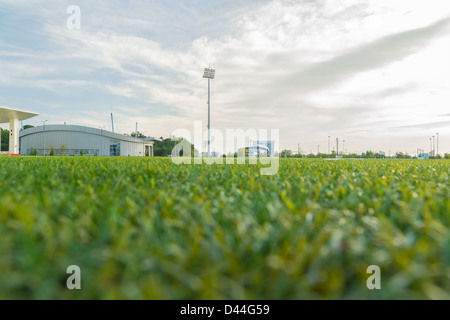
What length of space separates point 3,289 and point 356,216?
1.62 meters

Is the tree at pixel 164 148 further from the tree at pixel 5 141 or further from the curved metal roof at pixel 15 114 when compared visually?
the tree at pixel 5 141

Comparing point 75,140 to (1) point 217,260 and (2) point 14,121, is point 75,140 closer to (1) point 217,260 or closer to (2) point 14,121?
(2) point 14,121

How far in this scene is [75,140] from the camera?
40.9 meters

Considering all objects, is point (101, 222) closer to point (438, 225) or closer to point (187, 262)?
point (187, 262)

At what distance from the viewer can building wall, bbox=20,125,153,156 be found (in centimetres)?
4038

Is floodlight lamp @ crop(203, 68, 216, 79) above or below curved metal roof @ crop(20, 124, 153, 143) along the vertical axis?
above

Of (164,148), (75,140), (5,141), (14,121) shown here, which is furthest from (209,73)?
(5,141)

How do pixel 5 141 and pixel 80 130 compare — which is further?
pixel 5 141

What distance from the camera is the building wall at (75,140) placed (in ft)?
132

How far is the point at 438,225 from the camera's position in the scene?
4.15ft

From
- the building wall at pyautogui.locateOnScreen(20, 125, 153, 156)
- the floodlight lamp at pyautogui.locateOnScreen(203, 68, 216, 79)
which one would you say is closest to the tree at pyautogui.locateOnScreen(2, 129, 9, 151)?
the building wall at pyautogui.locateOnScreen(20, 125, 153, 156)

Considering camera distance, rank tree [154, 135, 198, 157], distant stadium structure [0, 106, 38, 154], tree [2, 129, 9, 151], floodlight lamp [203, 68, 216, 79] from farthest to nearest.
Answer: tree [2, 129, 9, 151] < tree [154, 135, 198, 157] < distant stadium structure [0, 106, 38, 154] < floodlight lamp [203, 68, 216, 79]

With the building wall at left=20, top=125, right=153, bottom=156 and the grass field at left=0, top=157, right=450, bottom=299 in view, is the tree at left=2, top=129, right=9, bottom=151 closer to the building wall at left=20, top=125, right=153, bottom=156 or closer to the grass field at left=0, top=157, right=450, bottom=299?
the building wall at left=20, top=125, right=153, bottom=156
